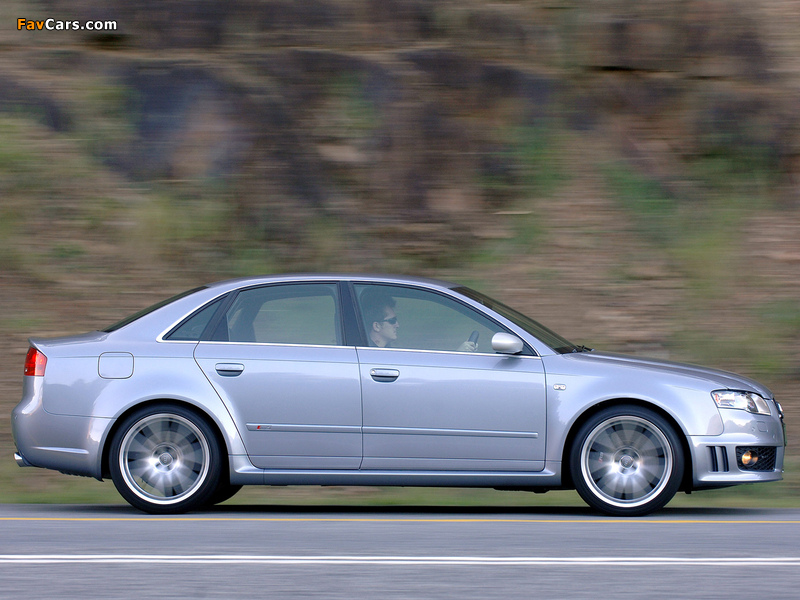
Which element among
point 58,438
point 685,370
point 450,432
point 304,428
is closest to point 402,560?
point 450,432

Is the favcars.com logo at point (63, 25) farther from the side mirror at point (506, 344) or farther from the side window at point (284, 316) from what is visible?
the side mirror at point (506, 344)

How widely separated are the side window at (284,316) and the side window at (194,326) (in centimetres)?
10

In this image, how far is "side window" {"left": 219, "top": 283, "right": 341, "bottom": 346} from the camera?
684 cm

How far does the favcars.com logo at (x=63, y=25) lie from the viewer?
14234 millimetres

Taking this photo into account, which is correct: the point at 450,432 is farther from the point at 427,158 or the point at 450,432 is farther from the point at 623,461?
the point at 427,158

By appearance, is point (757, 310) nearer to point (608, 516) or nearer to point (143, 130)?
point (608, 516)

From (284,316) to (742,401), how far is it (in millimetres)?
3081

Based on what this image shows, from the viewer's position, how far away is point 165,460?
6719 mm

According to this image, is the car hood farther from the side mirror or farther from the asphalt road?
the asphalt road

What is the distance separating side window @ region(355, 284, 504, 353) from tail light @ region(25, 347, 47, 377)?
2143 millimetres

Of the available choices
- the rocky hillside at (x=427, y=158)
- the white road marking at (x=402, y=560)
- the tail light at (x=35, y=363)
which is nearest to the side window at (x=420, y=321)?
the white road marking at (x=402, y=560)

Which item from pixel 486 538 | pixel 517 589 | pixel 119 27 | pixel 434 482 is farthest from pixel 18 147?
pixel 517 589

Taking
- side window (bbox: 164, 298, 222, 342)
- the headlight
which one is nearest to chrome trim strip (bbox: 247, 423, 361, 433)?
side window (bbox: 164, 298, 222, 342)

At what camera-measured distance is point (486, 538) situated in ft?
19.2
